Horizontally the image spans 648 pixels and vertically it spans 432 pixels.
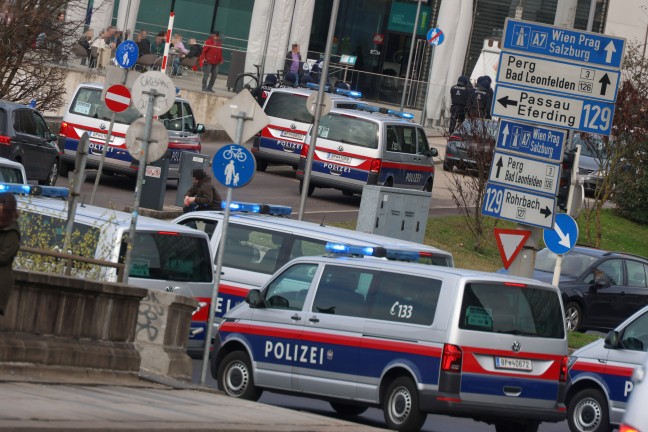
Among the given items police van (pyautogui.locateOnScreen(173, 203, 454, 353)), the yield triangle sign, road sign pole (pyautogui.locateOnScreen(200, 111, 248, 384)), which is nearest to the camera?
road sign pole (pyautogui.locateOnScreen(200, 111, 248, 384))

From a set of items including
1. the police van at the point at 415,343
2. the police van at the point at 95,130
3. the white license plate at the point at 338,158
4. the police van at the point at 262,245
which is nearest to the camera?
the police van at the point at 415,343

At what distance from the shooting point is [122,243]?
15.4 m

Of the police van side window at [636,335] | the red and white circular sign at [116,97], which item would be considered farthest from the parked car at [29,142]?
the police van side window at [636,335]

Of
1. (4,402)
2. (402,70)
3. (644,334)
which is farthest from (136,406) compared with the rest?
(402,70)

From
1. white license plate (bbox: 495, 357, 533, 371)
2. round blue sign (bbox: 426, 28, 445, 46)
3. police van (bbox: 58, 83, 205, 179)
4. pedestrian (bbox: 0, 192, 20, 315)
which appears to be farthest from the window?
round blue sign (bbox: 426, 28, 445, 46)

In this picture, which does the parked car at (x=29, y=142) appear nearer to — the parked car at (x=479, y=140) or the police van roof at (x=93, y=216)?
the parked car at (x=479, y=140)

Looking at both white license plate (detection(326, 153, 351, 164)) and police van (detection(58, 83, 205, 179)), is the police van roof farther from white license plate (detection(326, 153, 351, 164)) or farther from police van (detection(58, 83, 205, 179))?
white license plate (detection(326, 153, 351, 164))

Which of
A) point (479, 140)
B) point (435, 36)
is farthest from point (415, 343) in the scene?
point (435, 36)

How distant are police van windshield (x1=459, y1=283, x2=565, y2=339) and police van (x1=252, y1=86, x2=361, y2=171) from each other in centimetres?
1965

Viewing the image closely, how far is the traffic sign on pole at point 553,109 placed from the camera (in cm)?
1650

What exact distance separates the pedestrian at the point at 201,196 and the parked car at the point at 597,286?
5517 mm

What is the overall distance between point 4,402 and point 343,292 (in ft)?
15.6

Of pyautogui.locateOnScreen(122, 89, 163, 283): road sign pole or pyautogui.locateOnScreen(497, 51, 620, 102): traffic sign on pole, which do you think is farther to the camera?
pyautogui.locateOnScreen(497, 51, 620, 102): traffic sign on pole

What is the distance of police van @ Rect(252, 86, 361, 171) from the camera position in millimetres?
33625
